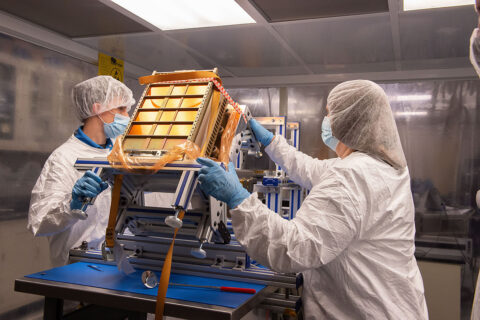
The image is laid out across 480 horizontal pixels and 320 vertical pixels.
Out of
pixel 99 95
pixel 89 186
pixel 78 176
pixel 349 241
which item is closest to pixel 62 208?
pixel 78 176

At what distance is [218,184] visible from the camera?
1277mm

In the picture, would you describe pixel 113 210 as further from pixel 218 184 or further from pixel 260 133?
pixel 260 133

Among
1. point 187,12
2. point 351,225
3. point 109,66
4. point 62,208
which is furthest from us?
point 109,66

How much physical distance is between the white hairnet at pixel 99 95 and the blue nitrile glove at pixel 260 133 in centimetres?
75

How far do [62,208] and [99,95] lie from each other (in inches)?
26.8

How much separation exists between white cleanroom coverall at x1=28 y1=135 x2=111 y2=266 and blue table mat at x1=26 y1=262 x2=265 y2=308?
0.86 ft

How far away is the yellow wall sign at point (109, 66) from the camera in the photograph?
3.33 m

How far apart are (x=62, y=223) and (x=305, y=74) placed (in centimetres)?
258

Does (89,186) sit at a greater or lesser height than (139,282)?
greater

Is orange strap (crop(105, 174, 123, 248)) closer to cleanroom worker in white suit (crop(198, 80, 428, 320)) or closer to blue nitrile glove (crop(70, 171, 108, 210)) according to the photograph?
blue nitrile glove (crop(70, 171, 108, 210))

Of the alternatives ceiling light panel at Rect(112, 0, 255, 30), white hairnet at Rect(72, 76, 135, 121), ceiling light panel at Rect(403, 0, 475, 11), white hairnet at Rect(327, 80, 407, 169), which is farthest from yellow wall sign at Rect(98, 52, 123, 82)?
white hairnet at Rect(327, 80, 407, 169)

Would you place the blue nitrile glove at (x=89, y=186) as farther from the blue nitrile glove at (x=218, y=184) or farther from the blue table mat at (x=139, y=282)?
the blue nitrile glove at (x=218, y=184)

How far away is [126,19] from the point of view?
8.15ft

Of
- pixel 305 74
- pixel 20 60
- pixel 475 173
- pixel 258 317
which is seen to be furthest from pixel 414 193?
pixel 20 60
